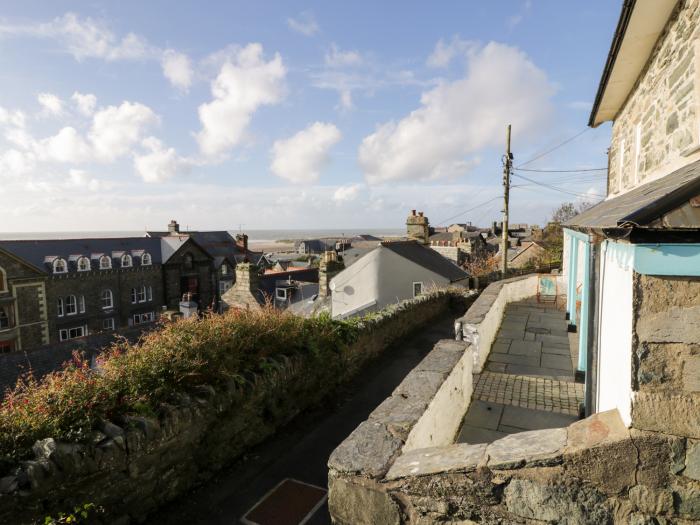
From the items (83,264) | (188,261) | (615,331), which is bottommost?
(188,261)

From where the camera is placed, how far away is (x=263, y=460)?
575 cm

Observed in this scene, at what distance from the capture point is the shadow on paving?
4.71 metres

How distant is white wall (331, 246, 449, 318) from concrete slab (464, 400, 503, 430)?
1011 cm

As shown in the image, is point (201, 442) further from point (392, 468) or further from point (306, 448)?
point (392, 468)

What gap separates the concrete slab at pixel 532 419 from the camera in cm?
517

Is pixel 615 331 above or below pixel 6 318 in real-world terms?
above

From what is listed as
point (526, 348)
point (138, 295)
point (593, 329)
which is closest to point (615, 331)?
point (593, 329)

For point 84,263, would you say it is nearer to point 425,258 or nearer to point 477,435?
point 425,258

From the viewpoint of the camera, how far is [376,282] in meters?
16.2

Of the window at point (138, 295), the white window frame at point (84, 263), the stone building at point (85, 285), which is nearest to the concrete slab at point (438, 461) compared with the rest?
the stone building at point (85, 285)

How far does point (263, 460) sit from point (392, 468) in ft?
11.3

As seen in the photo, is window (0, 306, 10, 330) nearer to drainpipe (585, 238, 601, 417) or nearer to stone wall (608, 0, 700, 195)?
drainpipe (585, 238, 601, 417)

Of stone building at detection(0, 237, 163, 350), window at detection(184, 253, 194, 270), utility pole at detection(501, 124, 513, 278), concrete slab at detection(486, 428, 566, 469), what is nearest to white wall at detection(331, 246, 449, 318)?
utility pole at detection(501, 124, 513, 278)

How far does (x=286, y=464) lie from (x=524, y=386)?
3855mm
